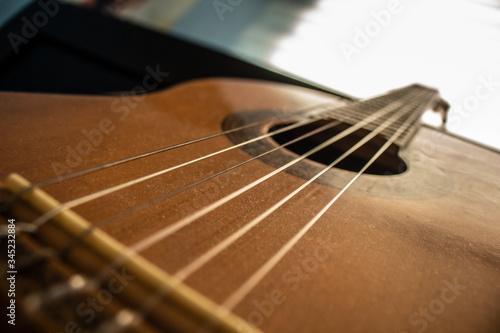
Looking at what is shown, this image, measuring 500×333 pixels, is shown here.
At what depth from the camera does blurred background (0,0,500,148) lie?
1631 millimetres

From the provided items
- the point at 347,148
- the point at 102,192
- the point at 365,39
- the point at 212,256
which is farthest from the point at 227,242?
the point at 365,39

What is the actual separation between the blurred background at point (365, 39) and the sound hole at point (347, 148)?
0.83m

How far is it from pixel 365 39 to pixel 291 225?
169 cm

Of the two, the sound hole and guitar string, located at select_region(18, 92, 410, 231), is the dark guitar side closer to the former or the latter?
guitar string, located at select_region(18, 92, 410, 231)

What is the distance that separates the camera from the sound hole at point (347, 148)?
904 mm

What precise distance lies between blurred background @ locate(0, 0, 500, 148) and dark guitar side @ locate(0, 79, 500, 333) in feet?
3.78

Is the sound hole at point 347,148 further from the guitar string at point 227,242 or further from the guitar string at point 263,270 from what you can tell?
the guitar string at point 263,270

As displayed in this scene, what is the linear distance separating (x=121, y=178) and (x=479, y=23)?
75.0 inches

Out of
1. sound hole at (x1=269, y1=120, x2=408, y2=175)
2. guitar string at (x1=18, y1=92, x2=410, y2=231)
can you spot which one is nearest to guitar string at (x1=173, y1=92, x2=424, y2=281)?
guitar string at (x1=18, y1=92, x2=410, y2=231)

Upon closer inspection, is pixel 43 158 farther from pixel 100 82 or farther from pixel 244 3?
pixel 244 3

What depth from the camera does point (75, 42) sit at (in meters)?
1.65

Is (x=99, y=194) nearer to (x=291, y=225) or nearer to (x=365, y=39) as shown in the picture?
(x=291, y=225)

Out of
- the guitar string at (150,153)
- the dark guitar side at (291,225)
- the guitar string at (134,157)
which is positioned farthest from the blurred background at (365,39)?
the dark guitar side at (291,225)

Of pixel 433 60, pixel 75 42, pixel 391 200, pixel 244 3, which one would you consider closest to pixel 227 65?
pixel 244 3
